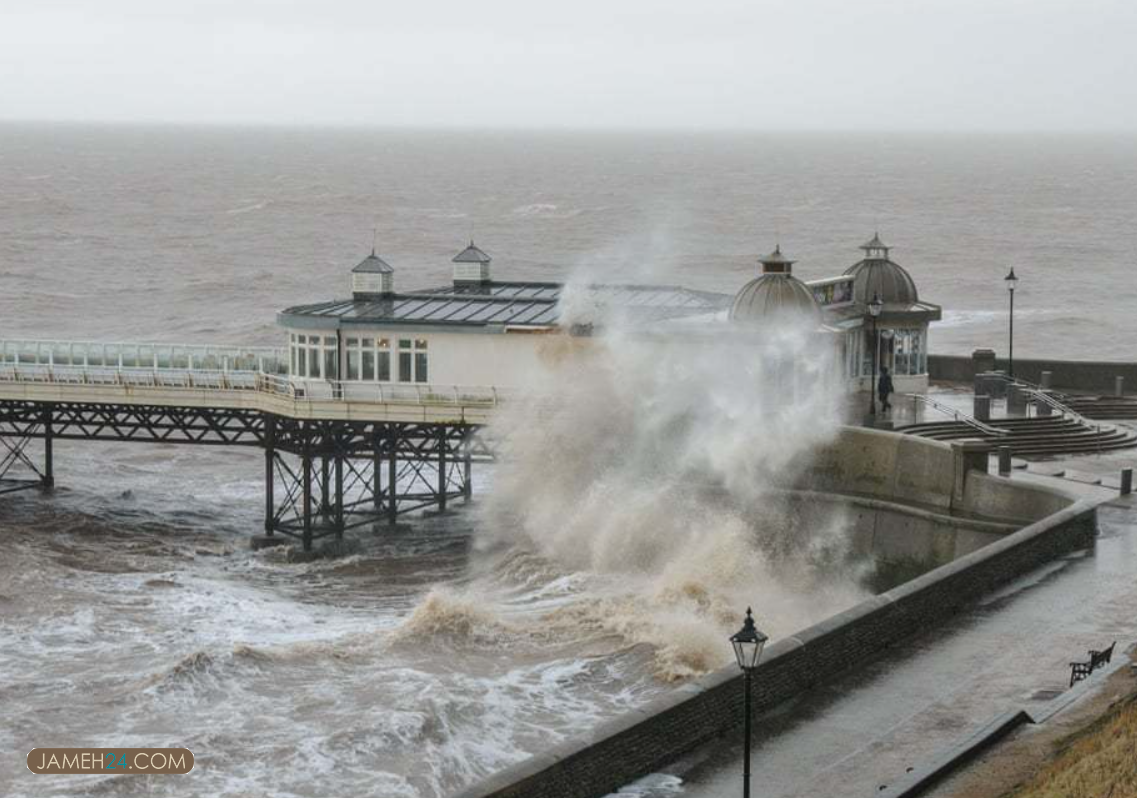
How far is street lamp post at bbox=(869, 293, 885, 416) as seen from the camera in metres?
41.3

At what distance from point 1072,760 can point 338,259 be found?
107513 millimetres

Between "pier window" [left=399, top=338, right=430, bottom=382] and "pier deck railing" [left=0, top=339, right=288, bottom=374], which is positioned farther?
"pier deck railing" [left=0, top=339, right=288, bottom=374]

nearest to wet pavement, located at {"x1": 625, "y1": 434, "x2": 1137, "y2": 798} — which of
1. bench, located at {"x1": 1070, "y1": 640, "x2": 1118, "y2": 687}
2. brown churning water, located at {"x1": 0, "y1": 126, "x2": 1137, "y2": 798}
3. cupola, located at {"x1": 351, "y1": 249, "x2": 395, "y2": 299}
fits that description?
bench, located at {"x1": 1070, "y1": 640, "x2": 1118, "y2": 687}

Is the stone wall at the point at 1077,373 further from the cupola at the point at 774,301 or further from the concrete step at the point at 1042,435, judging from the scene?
the cupola at the point at 774,301

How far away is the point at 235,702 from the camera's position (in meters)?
31.9

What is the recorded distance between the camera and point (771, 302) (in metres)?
42.2

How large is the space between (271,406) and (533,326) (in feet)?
19.4

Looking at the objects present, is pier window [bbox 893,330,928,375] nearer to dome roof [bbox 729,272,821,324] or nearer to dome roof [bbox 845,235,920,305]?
dome roof [bbox 845,235,920,305]

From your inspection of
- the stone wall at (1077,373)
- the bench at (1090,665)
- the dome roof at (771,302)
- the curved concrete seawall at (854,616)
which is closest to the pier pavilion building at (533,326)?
the dome roof at (771,302)

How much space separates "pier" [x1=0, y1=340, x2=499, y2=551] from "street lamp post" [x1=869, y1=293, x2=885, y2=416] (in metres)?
7.75

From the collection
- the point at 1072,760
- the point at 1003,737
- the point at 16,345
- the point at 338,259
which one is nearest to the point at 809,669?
the point at 1003,737

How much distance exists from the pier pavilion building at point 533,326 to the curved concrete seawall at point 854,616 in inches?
190

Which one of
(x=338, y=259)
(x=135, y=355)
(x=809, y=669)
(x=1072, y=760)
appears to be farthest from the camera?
(x=338, y=259)

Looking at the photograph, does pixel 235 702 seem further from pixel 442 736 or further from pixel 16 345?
pixel 16 345
